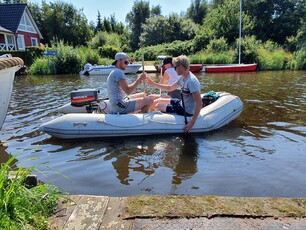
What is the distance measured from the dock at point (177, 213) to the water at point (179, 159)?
1.88 ft

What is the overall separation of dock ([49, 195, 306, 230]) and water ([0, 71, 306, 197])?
573 mm

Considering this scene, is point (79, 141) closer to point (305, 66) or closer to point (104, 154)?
point (104, 154)

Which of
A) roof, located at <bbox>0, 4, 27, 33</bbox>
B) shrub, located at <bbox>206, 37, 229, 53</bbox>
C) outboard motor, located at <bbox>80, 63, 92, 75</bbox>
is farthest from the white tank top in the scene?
roof, located at <bbox>0, 4, 27, 33</bbox>

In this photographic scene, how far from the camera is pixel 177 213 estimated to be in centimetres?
252

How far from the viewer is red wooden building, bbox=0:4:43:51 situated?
27.7 m

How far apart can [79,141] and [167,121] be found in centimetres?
166

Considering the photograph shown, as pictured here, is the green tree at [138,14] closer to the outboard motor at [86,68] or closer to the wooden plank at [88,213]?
the outboard motor at [86,68]

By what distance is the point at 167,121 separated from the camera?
18.2 feet

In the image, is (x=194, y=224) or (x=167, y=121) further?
(x=167, y=121)

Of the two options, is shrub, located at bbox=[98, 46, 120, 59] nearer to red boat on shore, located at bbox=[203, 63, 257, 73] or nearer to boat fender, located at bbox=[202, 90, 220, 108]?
red boat on shore, located at bbox=[203, 63, 257, 73]

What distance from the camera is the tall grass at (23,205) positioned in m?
2.16

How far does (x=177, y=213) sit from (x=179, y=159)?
2.11 meters

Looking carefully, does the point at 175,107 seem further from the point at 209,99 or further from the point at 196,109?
the point at 209,99

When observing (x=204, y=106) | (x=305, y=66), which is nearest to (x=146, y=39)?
(x=305, y=66)
